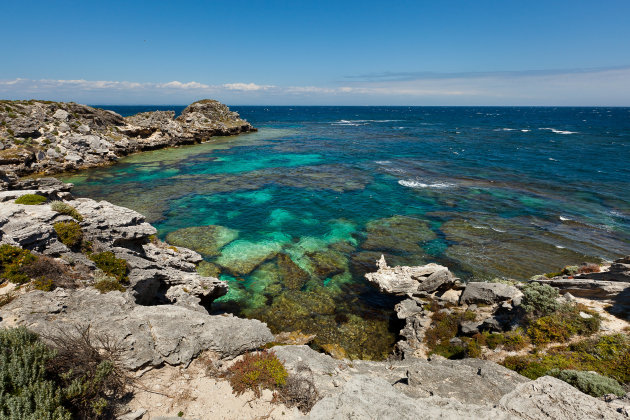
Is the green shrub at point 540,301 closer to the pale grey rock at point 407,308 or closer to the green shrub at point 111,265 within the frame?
the pale grey rock at point 407,308

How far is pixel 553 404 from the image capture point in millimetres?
8500

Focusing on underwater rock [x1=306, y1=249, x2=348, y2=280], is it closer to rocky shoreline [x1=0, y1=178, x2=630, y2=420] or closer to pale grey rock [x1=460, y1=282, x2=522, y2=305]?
rocky shoreline [x1=0, y1=178, x2=630, y2=420]

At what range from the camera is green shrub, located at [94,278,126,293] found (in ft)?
47.5

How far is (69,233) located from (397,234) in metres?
30.1

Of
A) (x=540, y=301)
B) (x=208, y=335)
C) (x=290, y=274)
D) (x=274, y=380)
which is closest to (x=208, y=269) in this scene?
(x=290, y=274)

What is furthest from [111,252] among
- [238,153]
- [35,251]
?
[238,153]

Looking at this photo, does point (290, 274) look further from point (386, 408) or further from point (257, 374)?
point (386, 408)

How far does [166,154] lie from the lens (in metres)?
81.8

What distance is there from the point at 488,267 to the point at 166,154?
267 feet

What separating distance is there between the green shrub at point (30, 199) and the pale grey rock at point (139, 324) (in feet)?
34.1

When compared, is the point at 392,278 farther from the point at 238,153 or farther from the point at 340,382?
the point at 238,153

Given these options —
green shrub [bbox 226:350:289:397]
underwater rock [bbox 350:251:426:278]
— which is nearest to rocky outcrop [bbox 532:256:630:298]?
underwater rock [bbox 350:251:426:278]

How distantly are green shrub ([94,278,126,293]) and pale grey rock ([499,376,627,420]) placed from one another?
16852mm

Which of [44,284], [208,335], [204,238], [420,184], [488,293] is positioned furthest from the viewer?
[420,184]
